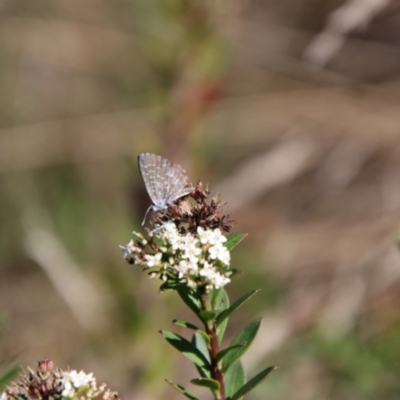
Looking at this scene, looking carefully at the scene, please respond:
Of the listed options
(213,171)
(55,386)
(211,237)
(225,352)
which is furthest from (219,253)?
(213,171)

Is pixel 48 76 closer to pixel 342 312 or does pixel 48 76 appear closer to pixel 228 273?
pixel 342 312

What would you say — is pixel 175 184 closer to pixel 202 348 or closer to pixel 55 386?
pixel 202 348

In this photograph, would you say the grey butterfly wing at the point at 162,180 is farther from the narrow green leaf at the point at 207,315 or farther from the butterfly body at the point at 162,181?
the narrow green leaf at the point at 207,315

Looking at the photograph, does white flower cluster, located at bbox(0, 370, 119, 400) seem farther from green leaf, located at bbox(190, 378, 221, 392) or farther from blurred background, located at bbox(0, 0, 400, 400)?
blurred background, located at bbox(0, 0, 400, 400)

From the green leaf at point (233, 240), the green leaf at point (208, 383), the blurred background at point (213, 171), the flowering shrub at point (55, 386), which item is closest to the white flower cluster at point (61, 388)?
the flowering shrub at point (55, 386)

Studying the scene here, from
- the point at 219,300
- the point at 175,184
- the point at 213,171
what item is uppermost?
the point at 213,171
